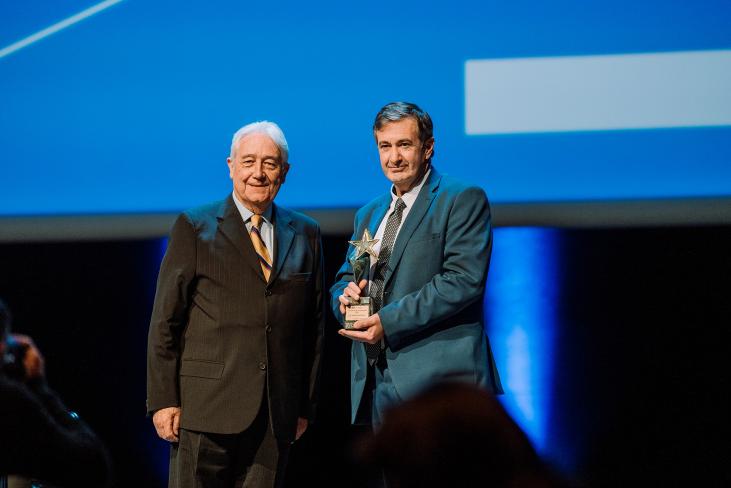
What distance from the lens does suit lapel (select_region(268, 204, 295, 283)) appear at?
2.94 metres

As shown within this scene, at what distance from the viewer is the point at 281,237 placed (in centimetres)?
299

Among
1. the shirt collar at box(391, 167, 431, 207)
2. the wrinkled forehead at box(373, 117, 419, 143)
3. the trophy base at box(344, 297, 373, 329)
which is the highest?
the wrinkled forehead at box(373, 117, 419, 143)

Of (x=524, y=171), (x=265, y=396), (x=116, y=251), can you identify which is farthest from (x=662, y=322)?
(x=116, y=251)

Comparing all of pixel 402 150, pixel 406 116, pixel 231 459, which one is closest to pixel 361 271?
pixel 402 150

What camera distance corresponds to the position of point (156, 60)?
404cm

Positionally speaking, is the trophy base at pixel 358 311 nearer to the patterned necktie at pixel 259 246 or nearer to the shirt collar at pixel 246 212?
the patterned necktie at pixel 259 246

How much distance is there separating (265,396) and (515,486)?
73.9 inches

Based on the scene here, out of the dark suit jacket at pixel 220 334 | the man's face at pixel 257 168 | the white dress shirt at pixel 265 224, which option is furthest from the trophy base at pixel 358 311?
the man's face at pixel 257 168

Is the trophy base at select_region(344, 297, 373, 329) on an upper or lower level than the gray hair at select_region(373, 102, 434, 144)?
lower

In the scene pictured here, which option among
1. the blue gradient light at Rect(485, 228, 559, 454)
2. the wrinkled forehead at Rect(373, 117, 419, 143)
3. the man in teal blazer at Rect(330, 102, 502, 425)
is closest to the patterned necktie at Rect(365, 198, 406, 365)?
the man in teal blazer at Rect(330, 102, 502, 425)

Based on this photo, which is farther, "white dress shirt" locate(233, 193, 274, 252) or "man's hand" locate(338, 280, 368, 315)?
"white dress shirt" locate(233, 193, 274, 252)

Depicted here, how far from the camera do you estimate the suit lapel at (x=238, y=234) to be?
9.51ft

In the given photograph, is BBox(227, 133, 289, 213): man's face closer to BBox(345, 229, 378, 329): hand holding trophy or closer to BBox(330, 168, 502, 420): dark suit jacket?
BBox(345, 229, 378, 329): hand holding trophy

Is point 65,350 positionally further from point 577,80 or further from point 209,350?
point 577,80
